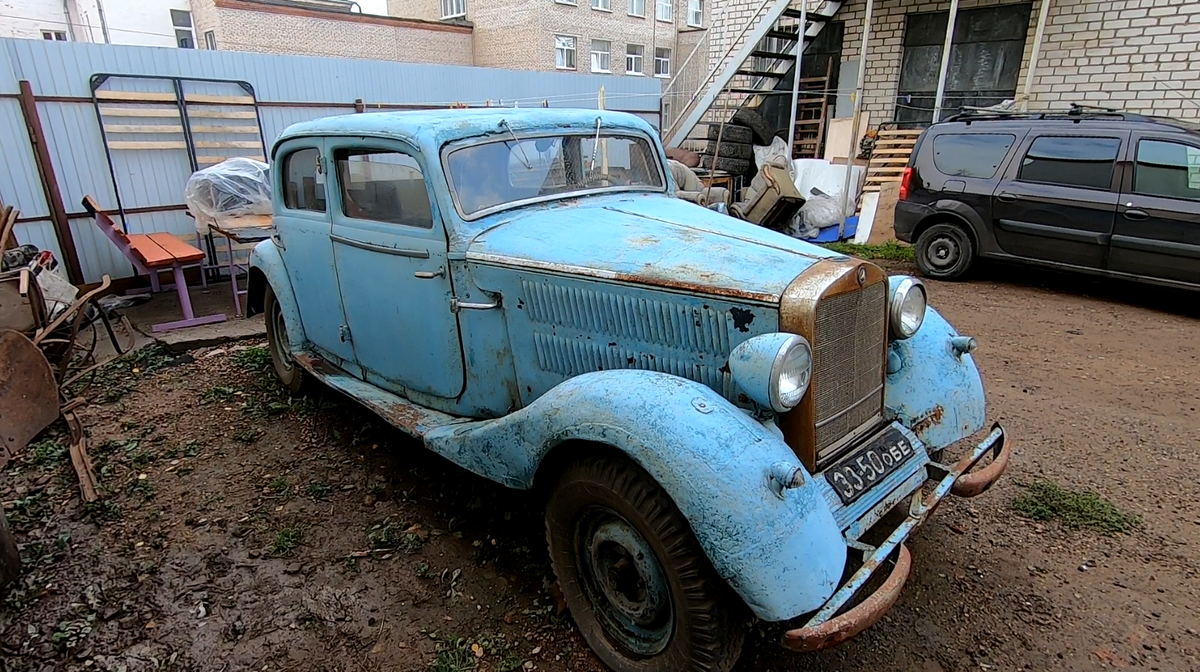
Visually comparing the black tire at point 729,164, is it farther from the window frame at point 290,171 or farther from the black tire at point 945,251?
the window frame at point 290,171

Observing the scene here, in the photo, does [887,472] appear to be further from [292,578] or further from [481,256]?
[292,578]

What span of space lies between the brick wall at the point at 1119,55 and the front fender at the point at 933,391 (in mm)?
9741

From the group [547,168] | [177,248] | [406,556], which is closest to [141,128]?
[177,248]

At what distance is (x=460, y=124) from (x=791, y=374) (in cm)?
192

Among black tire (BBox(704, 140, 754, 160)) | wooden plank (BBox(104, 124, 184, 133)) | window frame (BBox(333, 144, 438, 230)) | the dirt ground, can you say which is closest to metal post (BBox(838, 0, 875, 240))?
black tire (BBox(704, 140, 754, 160))

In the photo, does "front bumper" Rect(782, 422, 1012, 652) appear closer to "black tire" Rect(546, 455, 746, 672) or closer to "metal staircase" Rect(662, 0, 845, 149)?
"black tire" Rect(546, 455, 746, 672)

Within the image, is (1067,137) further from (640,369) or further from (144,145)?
(144,145)

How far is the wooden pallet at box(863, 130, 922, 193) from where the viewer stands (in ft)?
33.4

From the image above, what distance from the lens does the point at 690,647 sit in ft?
6.59

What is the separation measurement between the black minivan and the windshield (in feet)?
16.6

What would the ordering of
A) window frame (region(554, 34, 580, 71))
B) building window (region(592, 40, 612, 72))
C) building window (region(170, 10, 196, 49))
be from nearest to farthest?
window frame (region(554, 34, 580, 71))
building window (region(170, 10, 196, 49))
building window (region(592, 40, 612, 72))

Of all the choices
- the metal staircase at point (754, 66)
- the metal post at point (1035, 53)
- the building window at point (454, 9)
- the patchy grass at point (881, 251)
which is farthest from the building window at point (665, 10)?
the patchy grass at point (881, 251)

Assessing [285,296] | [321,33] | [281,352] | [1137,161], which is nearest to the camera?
[285,296]

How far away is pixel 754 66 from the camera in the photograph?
44.2ft
